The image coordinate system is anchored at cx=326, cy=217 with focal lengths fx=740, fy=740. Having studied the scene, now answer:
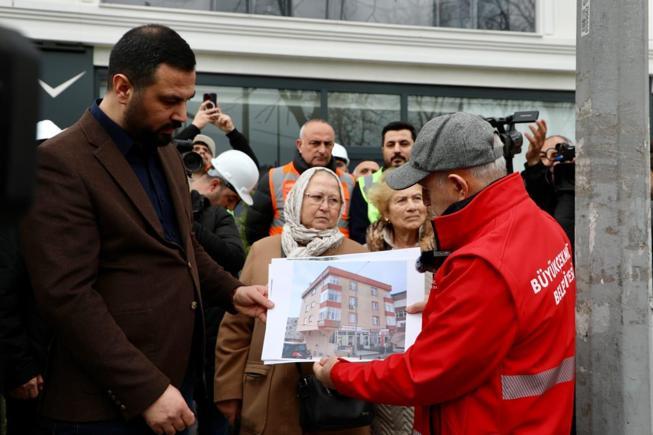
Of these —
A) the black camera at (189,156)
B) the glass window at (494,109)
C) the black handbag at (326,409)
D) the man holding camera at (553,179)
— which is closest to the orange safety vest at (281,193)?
the black camera at (189,156)

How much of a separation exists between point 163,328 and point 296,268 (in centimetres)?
80

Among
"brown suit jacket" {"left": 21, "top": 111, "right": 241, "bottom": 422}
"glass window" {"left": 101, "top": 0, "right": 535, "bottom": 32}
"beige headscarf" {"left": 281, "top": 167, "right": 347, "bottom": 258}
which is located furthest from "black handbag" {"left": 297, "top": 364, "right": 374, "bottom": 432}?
"glass window" {"left": 101, "top": 0, "right": 535, "bottom": 32}

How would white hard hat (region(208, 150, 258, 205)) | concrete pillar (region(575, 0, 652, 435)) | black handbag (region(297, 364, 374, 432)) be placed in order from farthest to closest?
white hard hat (region(208, 150, 258, 205))
black handbag (region(297, 364, 374, 432))
concrete pillar (region(575, 0, 652, 435))

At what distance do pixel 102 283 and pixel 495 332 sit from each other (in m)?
1.19

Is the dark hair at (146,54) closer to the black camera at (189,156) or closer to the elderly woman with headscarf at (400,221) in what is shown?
the elderly woman with headscarf at (400,221)

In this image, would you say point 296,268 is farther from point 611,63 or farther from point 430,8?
point 430,8

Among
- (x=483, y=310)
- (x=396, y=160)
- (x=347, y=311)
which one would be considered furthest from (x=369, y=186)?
(x=483, y=310)

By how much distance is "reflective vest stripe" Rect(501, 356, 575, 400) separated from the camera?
7.19 feet

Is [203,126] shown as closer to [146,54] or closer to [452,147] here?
[146,54]

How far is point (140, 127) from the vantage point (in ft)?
7.79

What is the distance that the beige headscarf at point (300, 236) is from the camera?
360cm

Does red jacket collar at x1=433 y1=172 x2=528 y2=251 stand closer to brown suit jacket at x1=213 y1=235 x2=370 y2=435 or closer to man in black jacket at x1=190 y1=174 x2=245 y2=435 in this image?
brown suit jacket at x1=213 y1=235 x2=370 y2=435

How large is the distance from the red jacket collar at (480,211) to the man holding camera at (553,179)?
6.44ft

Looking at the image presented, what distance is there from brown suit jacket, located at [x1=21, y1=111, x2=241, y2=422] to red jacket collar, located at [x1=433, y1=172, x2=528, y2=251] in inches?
34.3
